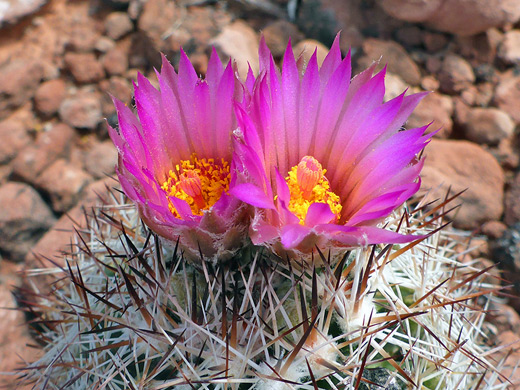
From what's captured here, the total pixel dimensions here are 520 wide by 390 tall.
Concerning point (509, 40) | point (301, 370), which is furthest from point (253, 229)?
point (509, 40)

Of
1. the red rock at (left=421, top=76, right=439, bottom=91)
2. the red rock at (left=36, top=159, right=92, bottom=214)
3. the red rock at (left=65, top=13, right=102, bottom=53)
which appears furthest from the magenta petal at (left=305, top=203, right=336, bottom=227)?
the red rock at (left=65, top=13, right=102, bottom=53)

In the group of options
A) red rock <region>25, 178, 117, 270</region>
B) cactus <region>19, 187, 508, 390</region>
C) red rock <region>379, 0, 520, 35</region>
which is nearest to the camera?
cactus <region>19, 187, 508, 390</region>

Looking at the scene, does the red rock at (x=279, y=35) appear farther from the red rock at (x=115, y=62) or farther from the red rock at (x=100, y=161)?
the red rock at (x=100, y=161)

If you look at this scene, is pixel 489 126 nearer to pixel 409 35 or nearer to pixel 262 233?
pixel 409 35

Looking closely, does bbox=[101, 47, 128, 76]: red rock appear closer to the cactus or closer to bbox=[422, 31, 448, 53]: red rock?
bbox=[422, 31, 448, 53]: red rock

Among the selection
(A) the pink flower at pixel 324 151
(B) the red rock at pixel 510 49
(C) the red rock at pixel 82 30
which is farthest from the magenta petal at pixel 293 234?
(C) the red rock at pixel 82 30

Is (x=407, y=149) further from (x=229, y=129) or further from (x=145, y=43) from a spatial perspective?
(x=145, y=43)

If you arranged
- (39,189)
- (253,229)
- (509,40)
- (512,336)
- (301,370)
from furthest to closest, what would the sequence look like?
1. (509,40)
2. (39,189)
3. (512,336)
4. (301,370)
5. (253,229)
